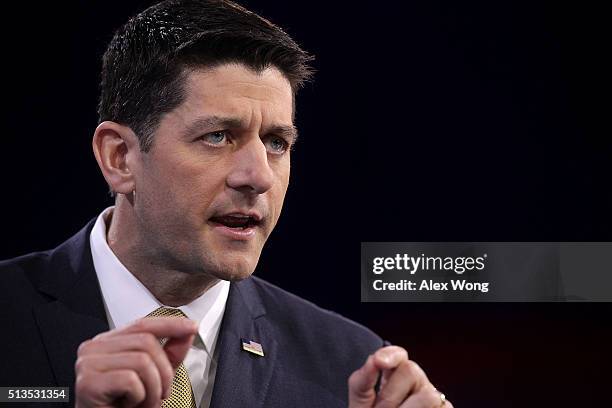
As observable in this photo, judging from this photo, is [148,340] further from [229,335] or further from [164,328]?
[229,335]

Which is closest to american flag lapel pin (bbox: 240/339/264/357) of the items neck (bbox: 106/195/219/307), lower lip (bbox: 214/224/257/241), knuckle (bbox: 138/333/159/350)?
neck (bbox: 106/195/219/307)

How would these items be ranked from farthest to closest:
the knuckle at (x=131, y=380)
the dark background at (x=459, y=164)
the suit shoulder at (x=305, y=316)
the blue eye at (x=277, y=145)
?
the dark background at (x=459, y=164) < the suit shoulder at (x=305, y=316) < the blue eye at (x=277, y=145) < the knuckle at (x=131, y=380)

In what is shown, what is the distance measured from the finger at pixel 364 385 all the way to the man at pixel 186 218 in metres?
0.31

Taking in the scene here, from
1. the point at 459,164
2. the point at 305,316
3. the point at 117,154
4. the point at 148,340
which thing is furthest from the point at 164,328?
the point at 459,164

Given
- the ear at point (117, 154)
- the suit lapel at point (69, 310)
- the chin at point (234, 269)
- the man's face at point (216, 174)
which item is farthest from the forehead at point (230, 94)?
the suit lapel at point (69, 310)

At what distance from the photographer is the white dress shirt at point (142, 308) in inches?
63.1

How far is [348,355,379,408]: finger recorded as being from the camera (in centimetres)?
130

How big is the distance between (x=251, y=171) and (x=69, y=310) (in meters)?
0.43

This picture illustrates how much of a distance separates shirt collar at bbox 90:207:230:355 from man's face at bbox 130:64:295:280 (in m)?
0.10

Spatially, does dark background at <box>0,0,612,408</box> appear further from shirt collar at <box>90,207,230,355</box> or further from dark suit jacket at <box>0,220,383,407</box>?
shirt collar at <box>90,207,230,355</box>

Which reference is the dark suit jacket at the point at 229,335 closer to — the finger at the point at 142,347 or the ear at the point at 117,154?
the ear at the point at 117,154

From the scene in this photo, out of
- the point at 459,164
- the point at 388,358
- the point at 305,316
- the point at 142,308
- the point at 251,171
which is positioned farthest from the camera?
the point at 459,164

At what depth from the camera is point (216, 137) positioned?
1.53m

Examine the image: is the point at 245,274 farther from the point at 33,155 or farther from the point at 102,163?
the point at 33,155
